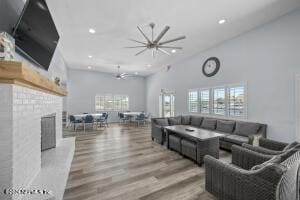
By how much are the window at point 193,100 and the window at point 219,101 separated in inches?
34.0

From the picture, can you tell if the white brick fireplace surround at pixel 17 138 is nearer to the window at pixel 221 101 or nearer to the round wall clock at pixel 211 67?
the window at pixel 221 101

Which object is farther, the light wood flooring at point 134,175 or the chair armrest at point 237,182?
the light wood flooring at point 134,175

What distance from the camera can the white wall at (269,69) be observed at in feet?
10.2

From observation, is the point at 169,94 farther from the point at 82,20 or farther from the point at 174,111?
the point at 82,20

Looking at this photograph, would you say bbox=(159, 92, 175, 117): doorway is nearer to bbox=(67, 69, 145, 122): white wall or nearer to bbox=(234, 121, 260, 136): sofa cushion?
bbox=(67, 69, 145, 122): white wall

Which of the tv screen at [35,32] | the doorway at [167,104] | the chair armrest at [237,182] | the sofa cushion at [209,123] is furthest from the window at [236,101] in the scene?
the tv screen at [35,32]

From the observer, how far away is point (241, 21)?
339 centimetres

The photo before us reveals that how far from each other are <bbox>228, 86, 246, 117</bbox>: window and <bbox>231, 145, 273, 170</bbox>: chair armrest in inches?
90.1

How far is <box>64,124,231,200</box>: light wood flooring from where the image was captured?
2.08 m

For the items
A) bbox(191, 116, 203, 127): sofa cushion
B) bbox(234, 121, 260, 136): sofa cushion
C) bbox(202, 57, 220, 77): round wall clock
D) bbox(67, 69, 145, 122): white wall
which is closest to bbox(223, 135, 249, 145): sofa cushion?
bbox(234, 121, 260, 136): sofa cushion

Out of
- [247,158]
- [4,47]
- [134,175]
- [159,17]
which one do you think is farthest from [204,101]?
[4,47]

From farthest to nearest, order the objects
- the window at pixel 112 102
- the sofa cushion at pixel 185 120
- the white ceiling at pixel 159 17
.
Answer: the window at pixel 112 102
the sofa cushion at pixel 185 120
the white ceiling at pixel 159 17

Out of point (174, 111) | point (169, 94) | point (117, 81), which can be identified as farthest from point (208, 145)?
point (117, 81)

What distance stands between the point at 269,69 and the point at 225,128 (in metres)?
2.05
